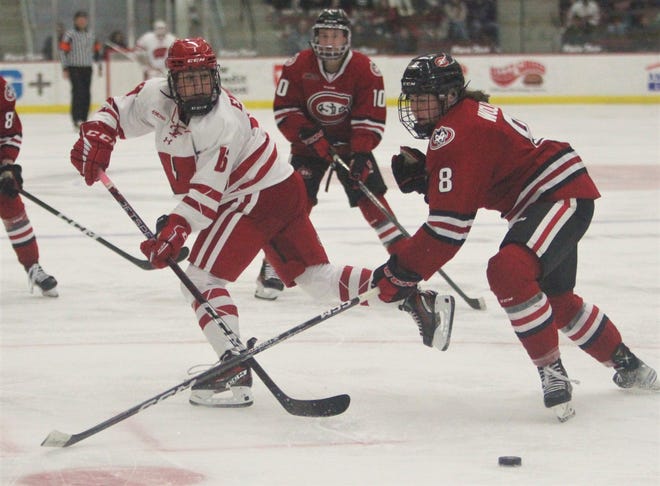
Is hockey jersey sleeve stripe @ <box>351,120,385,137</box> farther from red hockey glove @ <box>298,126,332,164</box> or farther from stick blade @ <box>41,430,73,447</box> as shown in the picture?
stick blade @ <box>41,430,73,447</box>

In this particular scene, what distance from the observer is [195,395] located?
328 centimetres

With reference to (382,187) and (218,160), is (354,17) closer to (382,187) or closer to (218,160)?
(382,187)

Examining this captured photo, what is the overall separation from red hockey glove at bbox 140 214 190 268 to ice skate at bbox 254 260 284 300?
5.15 feet

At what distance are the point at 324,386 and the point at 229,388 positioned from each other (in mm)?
316

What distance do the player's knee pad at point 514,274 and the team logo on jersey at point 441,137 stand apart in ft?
1.10

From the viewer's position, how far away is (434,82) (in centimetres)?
296

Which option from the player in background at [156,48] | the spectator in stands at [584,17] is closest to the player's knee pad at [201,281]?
the player in background at [156,48]

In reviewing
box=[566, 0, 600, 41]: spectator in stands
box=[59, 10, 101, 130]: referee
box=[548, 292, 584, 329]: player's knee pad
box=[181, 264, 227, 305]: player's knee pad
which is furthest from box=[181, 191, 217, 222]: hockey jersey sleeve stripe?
box=[566, 0, 600, 41]: spectator in stands

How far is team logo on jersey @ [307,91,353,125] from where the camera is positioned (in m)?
4.74

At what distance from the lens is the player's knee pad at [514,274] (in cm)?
295

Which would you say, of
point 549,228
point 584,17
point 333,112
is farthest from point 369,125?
point 584,17

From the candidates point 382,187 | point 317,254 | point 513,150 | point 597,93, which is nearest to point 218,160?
point 317,254

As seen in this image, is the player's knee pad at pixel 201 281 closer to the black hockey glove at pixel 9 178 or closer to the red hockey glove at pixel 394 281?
the red hockey glove at pixel 394 281

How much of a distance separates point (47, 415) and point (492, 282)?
4.14 feet
